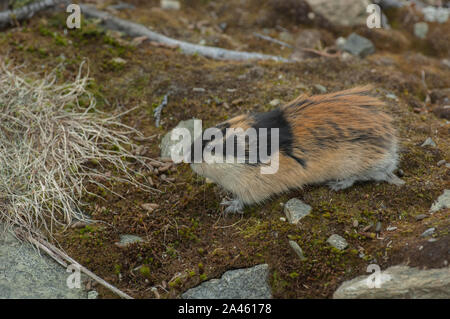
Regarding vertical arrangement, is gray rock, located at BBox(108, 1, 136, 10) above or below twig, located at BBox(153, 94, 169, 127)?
above

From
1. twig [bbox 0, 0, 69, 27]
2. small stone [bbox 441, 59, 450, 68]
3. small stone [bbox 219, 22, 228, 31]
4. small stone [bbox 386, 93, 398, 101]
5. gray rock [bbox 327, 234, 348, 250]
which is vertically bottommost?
gray rock [bbox 327, 234, 348, 250]

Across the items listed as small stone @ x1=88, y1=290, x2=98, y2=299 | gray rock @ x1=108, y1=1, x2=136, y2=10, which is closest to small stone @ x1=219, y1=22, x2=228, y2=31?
gray rock @ x1=108, y1=1, x2=136, y2=10

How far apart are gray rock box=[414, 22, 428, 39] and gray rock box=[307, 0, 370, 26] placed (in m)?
1.14

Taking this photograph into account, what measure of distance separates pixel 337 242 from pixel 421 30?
6570mm

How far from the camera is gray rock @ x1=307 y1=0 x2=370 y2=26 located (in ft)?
30.6

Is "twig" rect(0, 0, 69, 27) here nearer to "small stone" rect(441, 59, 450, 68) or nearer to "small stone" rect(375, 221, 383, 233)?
"small stone" rect(375, 221, 383, 233)

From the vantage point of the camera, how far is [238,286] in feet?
15.2

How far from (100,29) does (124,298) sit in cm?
561

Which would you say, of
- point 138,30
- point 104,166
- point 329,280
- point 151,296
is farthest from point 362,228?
point 138,30

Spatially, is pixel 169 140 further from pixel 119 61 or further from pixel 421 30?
pixel 421 30

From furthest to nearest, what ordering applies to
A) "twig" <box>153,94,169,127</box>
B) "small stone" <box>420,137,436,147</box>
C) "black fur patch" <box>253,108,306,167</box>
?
1. "twig" <box>153,94,169,127</box>
2. "small stone" <box>420,137,436,147</box>
3. "black fur patch" <box>253,108,306,167</box>

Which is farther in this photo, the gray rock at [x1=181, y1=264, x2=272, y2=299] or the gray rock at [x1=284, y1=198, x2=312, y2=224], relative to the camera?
the gray rock at [x1=284, y1=198, x2=312, y2=224]

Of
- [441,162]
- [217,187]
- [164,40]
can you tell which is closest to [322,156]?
[217,187]
